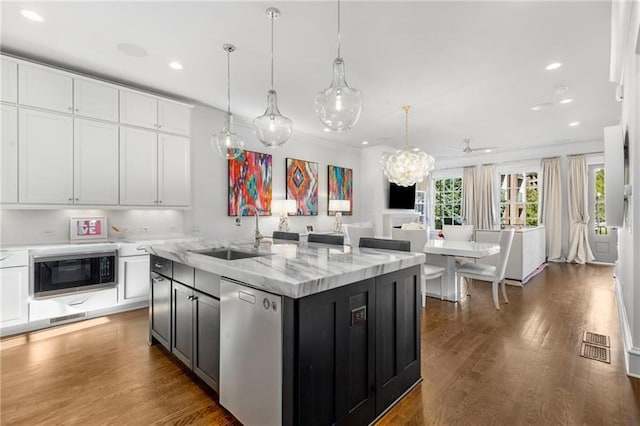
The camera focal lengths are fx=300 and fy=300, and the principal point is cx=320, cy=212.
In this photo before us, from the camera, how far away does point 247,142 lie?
17.5 ft

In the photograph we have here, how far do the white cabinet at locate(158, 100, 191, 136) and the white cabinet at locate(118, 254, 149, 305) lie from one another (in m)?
1.79

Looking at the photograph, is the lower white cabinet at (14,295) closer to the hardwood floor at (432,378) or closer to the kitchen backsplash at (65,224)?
the hardwood floor at (432,378)

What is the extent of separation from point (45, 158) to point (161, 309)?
89.2 inches

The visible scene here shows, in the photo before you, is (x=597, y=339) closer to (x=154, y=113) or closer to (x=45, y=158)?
(x=154, y=113)

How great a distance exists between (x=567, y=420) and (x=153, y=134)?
4894mm

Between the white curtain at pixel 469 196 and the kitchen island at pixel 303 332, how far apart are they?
24.3 feet

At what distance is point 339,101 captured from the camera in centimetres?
230

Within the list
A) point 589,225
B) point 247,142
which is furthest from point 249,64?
point 589,225

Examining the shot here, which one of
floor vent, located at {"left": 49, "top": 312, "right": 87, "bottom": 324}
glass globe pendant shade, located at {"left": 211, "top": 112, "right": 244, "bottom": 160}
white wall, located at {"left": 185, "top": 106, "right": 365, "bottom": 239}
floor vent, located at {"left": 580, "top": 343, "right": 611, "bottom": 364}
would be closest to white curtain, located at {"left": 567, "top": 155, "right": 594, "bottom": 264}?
floor vent, located at {"left": 580, "top": 343, "right": 611, "bottom": 364}

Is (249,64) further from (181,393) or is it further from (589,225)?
(589,225)

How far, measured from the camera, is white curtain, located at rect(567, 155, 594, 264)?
22.8ft

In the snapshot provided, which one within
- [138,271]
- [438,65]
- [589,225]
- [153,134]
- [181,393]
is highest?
[438,65]

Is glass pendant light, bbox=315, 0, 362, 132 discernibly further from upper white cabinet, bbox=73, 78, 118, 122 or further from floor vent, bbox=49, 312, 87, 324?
floor vent, bbox=49, 312, 87, 324

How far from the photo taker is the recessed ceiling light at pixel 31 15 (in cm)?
250
